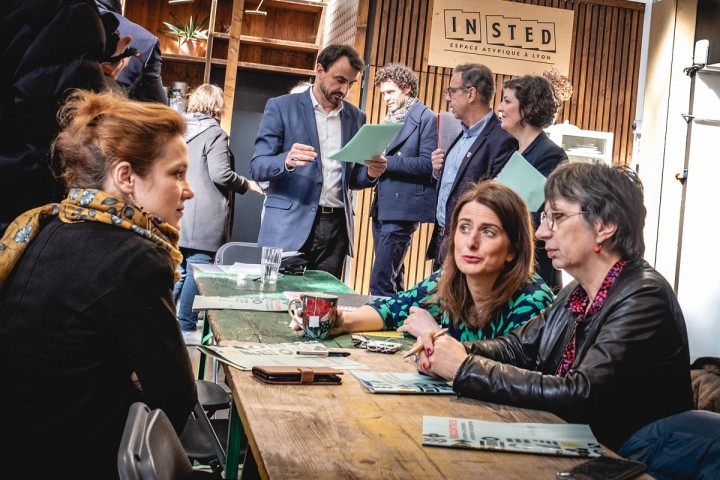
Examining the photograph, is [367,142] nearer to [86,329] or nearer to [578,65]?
[86,329]

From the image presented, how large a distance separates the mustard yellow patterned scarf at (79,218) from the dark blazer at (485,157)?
277cm

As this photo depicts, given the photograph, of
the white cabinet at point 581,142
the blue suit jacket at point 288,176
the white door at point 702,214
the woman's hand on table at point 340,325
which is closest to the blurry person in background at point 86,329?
the woman's hand on table at point 340,325

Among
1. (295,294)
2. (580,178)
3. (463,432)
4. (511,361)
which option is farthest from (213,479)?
A: (295,294)

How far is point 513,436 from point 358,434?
30cm

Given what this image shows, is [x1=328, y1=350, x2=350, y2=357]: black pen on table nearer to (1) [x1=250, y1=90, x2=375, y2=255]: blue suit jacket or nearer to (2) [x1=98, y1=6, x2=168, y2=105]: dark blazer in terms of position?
(2) [x1=98, y1=6, x2=168, y2=105]: dark blazer

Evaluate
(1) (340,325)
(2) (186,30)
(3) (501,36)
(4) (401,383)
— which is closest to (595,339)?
(4) (401,383)

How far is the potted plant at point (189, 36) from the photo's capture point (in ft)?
26.2

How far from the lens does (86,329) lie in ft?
5.92

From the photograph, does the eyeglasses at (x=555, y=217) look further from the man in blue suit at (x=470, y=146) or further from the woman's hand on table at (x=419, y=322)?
the man in blue suit at (x=470, y=146)

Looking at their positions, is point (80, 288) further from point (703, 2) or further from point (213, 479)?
point (703, 2)

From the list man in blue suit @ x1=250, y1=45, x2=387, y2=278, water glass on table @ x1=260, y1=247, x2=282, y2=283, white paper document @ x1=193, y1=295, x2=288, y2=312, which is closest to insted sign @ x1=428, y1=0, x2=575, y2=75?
man in blue suit @ x1=250, y1=45, x2=387, y2=278

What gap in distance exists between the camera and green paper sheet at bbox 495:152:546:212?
3.67 meters

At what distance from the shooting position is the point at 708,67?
20.9ft

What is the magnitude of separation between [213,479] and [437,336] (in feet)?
2.11
